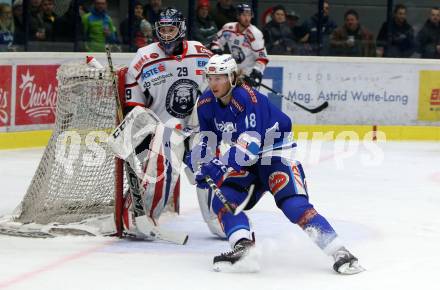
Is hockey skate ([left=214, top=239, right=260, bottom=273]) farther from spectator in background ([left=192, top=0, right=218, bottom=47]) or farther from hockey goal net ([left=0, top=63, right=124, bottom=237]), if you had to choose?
spectator in background ([left=192, top=0, right=218, bottom=47])

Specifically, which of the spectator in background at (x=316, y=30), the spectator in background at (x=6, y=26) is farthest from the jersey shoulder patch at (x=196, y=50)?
the spectator in background at (x=316, y=30)

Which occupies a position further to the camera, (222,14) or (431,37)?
(431,37)

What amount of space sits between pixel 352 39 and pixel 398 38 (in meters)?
0.51

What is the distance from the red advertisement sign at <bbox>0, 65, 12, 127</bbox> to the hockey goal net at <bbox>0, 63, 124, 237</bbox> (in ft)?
10.0

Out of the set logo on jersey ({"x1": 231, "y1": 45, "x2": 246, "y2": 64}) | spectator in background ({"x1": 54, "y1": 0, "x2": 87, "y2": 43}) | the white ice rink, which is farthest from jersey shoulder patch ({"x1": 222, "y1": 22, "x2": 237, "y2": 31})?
the white ice rink

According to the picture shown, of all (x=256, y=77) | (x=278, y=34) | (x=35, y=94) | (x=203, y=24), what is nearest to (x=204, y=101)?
(x=35, y=94)

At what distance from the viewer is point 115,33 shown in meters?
10.6

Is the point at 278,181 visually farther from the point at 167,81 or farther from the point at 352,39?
the point at 352,39

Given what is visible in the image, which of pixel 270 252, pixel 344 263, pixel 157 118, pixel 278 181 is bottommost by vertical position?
pixel 270 252

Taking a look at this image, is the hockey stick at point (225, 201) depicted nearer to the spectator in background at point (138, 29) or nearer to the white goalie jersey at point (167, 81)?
the white goalie jersey at point (167, 81)

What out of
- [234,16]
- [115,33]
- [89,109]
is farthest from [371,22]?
[89,109]

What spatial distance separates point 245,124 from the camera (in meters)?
4.95

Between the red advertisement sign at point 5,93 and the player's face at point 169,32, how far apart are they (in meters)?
3.57

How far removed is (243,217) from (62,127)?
1.52m
